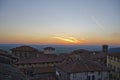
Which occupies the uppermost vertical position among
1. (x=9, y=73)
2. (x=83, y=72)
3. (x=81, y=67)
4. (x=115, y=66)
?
(x=9, y=73)

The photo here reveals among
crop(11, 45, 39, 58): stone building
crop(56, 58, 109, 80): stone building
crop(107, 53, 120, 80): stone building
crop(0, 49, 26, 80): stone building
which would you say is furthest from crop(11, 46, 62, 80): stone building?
crop(0, 49, 26, 80): stone building

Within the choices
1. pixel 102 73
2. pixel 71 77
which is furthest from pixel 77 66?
pixel 102 73

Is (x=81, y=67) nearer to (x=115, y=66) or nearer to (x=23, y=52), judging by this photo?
(x=115, y=66)

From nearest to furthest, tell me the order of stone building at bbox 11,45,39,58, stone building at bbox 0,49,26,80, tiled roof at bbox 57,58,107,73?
1. stone building at bbox 0,49,26,80
2. tiled roof at bbox 57,58,107,73
3. stone building at bbox 11,45,39,58

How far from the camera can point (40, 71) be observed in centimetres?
2011

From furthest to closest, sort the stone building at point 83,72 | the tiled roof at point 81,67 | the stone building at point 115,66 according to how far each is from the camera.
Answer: the stone building at point 115,66
the tiled roof at point 81,67
the stone building at point 83,72

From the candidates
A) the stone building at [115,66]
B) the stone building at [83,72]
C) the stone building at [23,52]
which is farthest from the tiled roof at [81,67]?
the stone building at [23,52]

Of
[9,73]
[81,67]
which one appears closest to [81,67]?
[81,67]

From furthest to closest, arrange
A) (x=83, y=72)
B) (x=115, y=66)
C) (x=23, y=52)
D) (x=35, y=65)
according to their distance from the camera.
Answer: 1. (x=23, y=52)
2. (x=35, y=65)
3. (x=115, y=66)
4. (x=83, y=72)

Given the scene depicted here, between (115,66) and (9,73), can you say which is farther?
(115,66)

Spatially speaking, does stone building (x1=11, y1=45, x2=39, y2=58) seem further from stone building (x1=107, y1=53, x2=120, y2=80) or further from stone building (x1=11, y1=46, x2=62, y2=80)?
stone building (x1=107, y1=53, x2=120, y2=80)

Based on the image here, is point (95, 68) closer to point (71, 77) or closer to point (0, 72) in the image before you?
point (71, 77)

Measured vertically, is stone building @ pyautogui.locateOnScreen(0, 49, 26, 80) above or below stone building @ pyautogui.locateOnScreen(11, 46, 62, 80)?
above

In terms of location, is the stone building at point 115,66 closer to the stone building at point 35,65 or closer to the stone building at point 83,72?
the stone building at point 83,72
